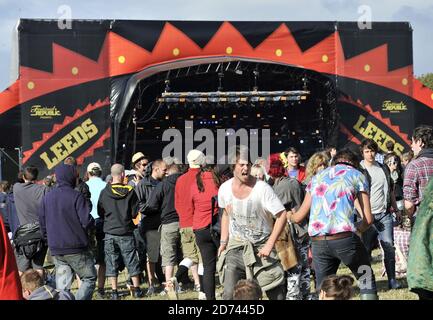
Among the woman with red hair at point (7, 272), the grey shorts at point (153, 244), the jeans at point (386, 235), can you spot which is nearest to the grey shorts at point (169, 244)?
the grey shorts at point (153, 244)

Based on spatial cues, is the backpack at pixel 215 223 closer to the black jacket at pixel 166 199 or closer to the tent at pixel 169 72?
the black jacket at pixel 166 199

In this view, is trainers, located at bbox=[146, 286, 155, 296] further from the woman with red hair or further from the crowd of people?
the woman with red hair

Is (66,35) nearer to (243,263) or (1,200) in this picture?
(1,200)

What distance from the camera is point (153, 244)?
8.70 meters

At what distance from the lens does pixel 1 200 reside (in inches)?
384

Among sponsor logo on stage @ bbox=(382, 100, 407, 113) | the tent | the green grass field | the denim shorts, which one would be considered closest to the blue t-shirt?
the denim shorts

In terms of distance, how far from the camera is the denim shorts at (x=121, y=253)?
26.6ft

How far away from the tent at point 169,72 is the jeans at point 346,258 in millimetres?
8767

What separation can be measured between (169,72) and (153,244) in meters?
6.20

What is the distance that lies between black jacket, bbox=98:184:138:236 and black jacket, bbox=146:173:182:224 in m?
0.22

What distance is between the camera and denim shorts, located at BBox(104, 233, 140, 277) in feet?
26.6

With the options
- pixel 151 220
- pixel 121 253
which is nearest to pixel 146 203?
pixel 151 220

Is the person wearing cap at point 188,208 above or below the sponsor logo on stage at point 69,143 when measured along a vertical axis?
below

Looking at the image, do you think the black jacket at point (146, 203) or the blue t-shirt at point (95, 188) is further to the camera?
the blue t-shirt at point (95, 188)
